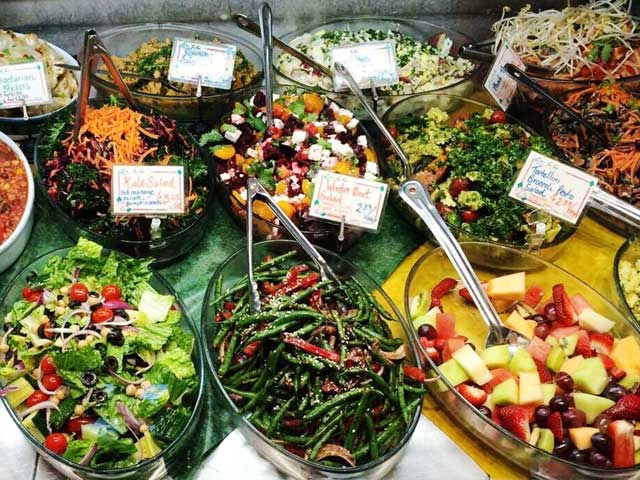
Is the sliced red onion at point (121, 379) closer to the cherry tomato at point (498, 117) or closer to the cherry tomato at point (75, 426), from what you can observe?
the cherry tomato at point (75, 426)

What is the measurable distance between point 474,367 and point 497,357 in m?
0.14

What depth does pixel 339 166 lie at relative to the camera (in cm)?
288

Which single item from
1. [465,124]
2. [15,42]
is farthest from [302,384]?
[15,42]

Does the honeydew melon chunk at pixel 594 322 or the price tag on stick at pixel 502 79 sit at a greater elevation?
the price tag on stick at pixel 502 79

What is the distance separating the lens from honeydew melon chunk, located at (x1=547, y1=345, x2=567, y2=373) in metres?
2.46

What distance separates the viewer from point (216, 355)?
7.55 ft

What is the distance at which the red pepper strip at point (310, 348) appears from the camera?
2.22 meters

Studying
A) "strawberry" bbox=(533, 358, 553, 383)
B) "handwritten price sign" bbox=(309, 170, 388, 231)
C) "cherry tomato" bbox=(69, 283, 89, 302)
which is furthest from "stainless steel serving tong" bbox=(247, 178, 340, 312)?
"strawberry" bbox=(533, 358, 553, 383)

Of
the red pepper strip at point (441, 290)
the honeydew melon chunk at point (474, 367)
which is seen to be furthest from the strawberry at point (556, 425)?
the red pepper strip at point (441, 290)

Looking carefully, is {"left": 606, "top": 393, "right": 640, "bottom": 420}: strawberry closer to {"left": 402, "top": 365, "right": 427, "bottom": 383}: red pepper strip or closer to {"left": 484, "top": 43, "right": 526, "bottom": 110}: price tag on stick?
{"left": 402, "top": 365, "right": 427, "bottom": 383}: red pepper strip

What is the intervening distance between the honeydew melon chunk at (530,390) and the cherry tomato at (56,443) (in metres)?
1.48

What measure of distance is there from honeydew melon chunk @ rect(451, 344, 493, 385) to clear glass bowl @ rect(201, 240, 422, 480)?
15 centimetres

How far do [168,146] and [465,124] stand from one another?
1.43 m

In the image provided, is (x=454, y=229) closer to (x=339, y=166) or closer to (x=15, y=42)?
(x=339, y=166)
